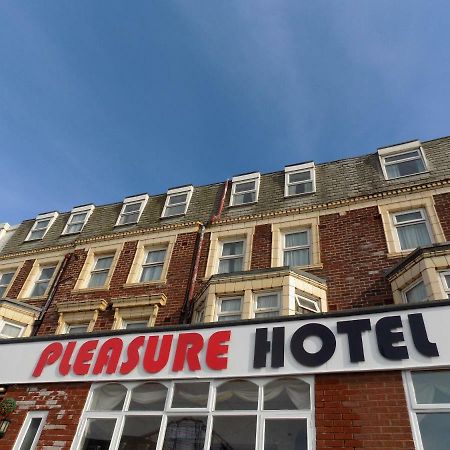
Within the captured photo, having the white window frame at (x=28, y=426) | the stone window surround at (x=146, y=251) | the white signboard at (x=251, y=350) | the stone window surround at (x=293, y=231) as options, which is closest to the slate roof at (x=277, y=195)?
the stone window surround at (x=293, y=231)

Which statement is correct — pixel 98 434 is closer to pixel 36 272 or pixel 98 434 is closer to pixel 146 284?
pixel 146 284

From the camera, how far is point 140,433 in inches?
300

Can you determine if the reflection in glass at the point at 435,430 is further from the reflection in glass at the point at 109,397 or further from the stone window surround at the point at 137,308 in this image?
the stone window surround at the point at 137,308

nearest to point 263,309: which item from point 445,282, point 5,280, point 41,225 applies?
point 445,282

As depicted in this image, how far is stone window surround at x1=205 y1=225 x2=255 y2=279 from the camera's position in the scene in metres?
14.0

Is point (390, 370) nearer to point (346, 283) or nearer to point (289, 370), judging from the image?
point (289, 370)

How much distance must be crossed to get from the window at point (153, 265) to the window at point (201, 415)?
6565 mm

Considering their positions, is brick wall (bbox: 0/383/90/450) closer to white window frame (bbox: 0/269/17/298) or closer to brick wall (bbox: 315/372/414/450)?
brick wall (bbox: 315/372/414/450)

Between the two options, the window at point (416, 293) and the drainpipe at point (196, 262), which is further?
the drainpipe at point (196, 262)

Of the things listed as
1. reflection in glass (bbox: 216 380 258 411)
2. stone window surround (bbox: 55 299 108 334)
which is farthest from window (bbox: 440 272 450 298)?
stone window surround (bbox: 55 299 108 334)

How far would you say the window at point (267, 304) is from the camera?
36.2 ft

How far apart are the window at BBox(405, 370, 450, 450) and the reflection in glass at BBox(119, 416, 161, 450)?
457 centimetres

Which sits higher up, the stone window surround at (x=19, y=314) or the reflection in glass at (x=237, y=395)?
the stone window surround at (x=19, y=314)

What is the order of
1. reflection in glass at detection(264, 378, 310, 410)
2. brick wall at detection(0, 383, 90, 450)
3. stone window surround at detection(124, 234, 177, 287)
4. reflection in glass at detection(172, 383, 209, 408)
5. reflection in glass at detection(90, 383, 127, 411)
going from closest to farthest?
reflection in glass at detection(264, 378, 310, 410) → reflection in glass at detection(172, 383, 209, 408) → brick wall at detection(0, 383, 90, 450) → reflection in glass at detection(90, 383, 127, 411) → stone window surround at detection(124, 234, 177, 287)
